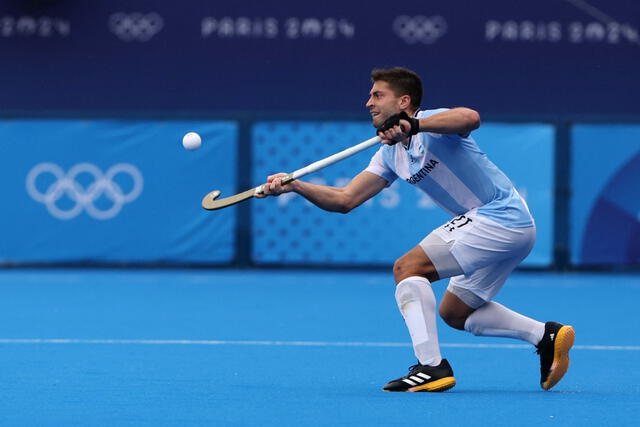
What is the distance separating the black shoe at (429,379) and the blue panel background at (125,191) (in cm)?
772

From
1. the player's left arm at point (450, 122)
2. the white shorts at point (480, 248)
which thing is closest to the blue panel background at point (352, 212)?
the white shorts at point (480, 248)

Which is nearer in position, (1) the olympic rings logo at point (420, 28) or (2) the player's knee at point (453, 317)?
(2) the player's knee at point (453, 317)

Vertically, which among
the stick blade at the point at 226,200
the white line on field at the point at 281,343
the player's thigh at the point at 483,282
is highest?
the stick blade at the point at 226,200

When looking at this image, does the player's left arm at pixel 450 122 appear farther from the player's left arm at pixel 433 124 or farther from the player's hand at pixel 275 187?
the player's hand at pixel 275 187

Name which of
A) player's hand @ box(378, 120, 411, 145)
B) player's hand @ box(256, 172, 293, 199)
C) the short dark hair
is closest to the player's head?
the short dark hair

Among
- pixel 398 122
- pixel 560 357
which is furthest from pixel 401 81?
pixel 560 357

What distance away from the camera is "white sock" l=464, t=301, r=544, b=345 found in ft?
22.9

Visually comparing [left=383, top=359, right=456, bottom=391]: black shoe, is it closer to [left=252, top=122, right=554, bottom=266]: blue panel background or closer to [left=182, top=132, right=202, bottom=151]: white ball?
[left=182, top=132, right=202, bottom=151]: white ball

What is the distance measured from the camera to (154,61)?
53.0ft

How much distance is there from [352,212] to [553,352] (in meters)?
7.33

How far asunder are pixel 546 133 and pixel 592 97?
2.13 m

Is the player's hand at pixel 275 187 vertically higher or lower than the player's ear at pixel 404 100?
lower

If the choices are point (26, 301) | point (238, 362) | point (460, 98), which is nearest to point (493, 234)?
point (238, 362)

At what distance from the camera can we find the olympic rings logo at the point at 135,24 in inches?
631
